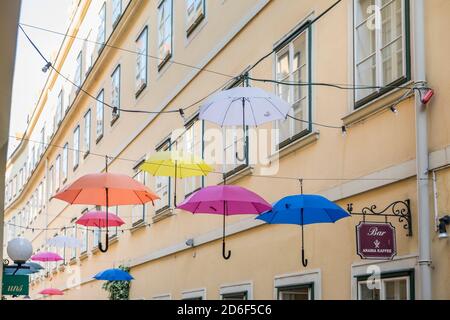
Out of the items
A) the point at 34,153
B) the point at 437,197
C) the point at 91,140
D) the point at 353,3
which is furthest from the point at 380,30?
the point at 34,153

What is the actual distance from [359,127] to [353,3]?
161 cm

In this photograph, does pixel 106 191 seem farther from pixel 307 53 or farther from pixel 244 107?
pixel 307 53

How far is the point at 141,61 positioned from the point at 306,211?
12.4 meters

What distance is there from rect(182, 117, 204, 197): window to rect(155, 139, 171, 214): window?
1.23 meters

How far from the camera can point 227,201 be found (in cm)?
1005

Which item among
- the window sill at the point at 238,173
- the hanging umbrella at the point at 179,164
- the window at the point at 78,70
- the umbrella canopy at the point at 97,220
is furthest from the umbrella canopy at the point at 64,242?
the window at the point at 78,70

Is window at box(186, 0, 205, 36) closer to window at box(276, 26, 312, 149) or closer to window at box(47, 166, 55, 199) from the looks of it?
window at box(276, 26, 312, 149)

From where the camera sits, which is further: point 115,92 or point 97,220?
point 115,92

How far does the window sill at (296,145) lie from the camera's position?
10875mm

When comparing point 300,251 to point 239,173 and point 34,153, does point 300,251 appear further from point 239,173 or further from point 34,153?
point 34,153

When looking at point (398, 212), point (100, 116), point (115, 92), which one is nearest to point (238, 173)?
point (398, 212)

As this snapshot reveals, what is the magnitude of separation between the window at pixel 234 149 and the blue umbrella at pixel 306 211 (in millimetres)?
3228

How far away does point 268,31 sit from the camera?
12672 mm
